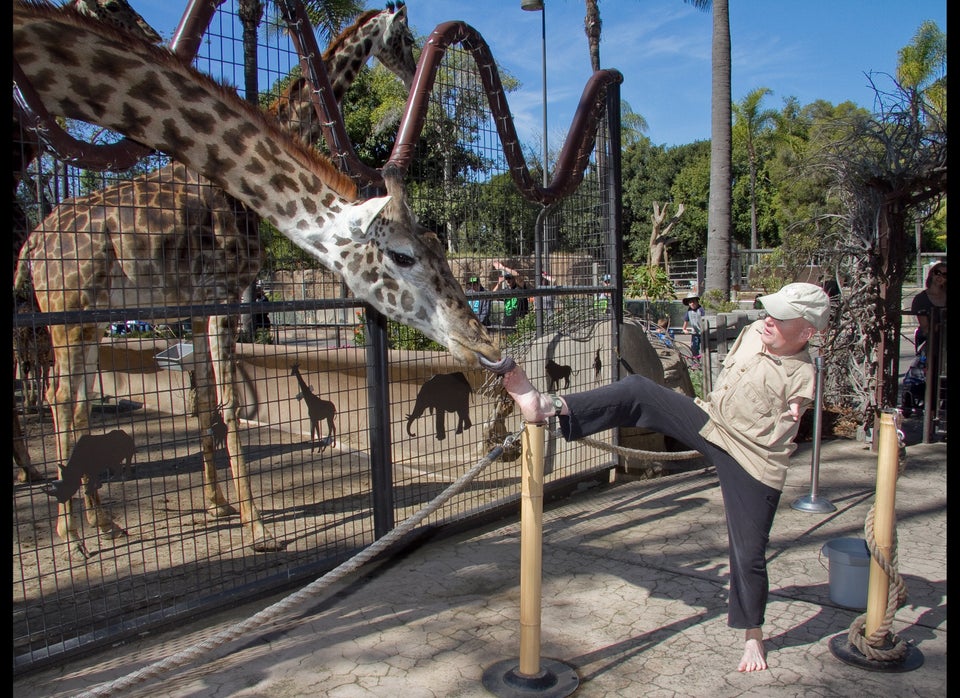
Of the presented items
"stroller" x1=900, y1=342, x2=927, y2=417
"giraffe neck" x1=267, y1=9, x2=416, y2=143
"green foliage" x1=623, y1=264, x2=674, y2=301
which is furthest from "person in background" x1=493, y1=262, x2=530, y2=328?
"green foliage" x1=623, y1=264, x2=674, y2=301

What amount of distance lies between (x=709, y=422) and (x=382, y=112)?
85.6 ft

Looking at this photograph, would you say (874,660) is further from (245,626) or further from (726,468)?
(245,626)

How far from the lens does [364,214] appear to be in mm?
3691

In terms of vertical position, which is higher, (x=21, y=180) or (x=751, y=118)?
(x=751, y=118)

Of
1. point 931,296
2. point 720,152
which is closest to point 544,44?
point 720,152

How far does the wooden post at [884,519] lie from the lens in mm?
3180

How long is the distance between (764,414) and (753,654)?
1062 millimetres

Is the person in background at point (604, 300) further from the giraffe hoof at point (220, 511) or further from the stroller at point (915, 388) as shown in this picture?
the stroller at point (915, 388)

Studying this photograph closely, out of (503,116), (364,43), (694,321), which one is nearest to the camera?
(503,116)

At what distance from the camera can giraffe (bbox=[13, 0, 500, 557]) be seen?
3.21 m

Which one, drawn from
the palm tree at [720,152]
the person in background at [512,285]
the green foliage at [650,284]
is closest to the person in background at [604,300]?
the person in background at [512,285]

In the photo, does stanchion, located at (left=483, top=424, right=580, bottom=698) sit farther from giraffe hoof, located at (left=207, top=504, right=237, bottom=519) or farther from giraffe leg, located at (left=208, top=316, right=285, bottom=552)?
giraffe hoof, located at (left=207, top=504, right=237, bottom=519)

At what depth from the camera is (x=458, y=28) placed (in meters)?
4.67

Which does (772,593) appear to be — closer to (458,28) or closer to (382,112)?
(458,28)
